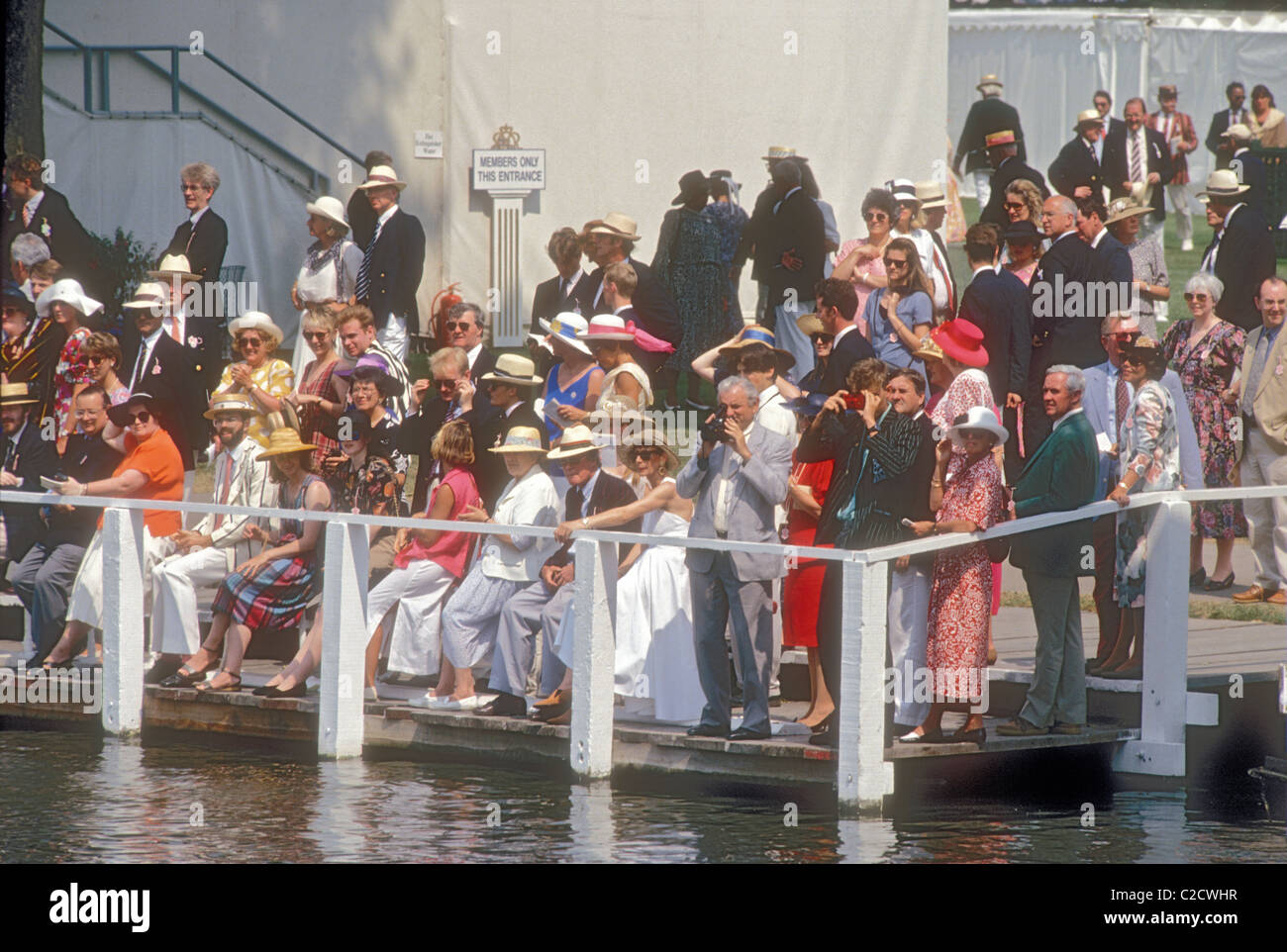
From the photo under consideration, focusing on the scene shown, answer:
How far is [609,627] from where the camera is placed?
11.2m

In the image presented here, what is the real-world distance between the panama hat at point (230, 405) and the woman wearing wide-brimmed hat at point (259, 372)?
21 cm

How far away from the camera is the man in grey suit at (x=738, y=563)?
10.8 meters

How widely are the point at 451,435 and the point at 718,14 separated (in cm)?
1167

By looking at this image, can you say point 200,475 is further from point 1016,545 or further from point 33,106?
point 1016,545

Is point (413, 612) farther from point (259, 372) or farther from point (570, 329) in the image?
point (259, 372)

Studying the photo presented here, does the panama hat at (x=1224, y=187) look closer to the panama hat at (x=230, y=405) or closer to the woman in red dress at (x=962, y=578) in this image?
the woman in red dress at (x=962, y=578)

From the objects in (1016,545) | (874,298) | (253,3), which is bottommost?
(1016,545)

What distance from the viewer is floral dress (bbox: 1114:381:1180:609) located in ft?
37.7

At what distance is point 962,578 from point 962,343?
1.48 m
